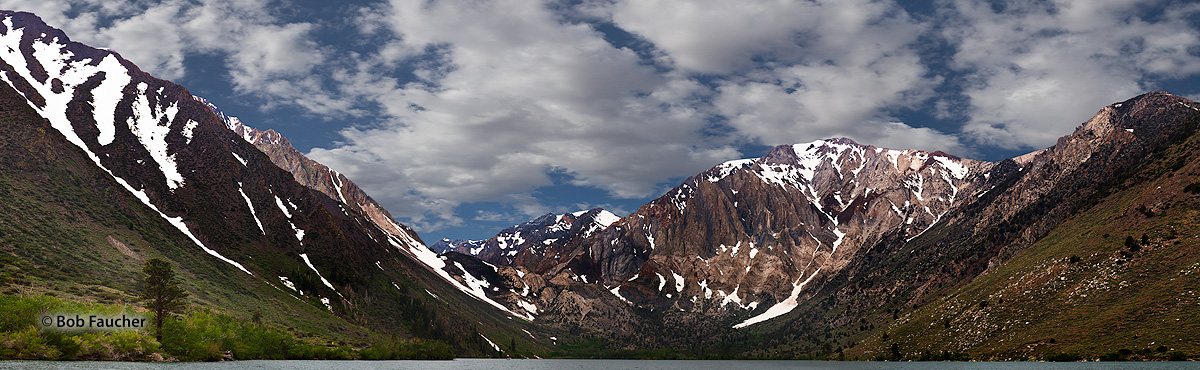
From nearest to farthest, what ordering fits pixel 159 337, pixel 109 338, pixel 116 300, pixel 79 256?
1. pixel 109 338
2. pixel 159 337
3. pixel 116 300
4. pixel 79 256

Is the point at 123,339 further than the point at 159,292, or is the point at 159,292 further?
the point at 159,292

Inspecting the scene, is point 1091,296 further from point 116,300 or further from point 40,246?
point 40,246

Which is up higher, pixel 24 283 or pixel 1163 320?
pixel 24 283

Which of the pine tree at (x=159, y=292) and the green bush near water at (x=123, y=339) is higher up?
the pine tree at (x=159, y=292)

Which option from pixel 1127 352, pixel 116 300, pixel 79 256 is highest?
pixel 79 256

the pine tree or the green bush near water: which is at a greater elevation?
the pine tree

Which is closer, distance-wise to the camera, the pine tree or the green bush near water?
the green bush near water

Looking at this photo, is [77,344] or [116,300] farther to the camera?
[116,300]

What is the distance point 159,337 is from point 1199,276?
730ft

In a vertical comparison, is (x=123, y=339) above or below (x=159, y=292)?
below

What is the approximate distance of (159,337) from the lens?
14775 centimetres

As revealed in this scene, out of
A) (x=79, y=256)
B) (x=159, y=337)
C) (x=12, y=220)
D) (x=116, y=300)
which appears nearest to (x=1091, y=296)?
(x=159, y=337)

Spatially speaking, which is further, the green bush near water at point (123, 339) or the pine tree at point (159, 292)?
the pine tree at point (159, 292)

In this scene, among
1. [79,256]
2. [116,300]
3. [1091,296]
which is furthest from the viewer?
[79,256]
